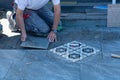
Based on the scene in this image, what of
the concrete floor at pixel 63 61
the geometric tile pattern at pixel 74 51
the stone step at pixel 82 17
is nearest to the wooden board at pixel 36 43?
the concrete floor at pixel 63 61

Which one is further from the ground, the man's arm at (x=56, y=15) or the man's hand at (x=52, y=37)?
the man's arm at (x=56, y=15)

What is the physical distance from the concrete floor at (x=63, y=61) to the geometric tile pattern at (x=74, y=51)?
0.31 feet

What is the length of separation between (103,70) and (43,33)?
1.51 metres

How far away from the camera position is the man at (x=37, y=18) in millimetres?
4910

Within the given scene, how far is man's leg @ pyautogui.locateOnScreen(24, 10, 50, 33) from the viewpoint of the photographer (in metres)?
5.23

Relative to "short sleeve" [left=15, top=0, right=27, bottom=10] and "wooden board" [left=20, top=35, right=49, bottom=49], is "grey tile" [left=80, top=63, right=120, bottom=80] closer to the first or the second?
"wooden board" [left=20, top=35, right=49, bottom=49]

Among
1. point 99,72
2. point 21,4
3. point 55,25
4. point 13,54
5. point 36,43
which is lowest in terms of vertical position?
point 99,72

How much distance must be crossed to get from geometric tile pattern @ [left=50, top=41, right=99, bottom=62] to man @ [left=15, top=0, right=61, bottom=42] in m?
0.33

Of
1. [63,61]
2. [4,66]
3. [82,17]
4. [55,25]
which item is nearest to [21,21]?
[55,25]

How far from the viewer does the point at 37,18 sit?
527 centimetres

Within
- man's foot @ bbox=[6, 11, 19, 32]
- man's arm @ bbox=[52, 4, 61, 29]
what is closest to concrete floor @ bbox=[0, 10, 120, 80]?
man's foot @ bbox=[6, 11, 19, 32]

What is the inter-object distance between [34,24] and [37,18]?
0.12 metres

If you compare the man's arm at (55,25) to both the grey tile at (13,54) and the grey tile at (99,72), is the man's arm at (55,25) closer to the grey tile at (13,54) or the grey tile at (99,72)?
the grey tile at (13,54)

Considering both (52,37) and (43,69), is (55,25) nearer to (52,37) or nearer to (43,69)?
(52,37)
